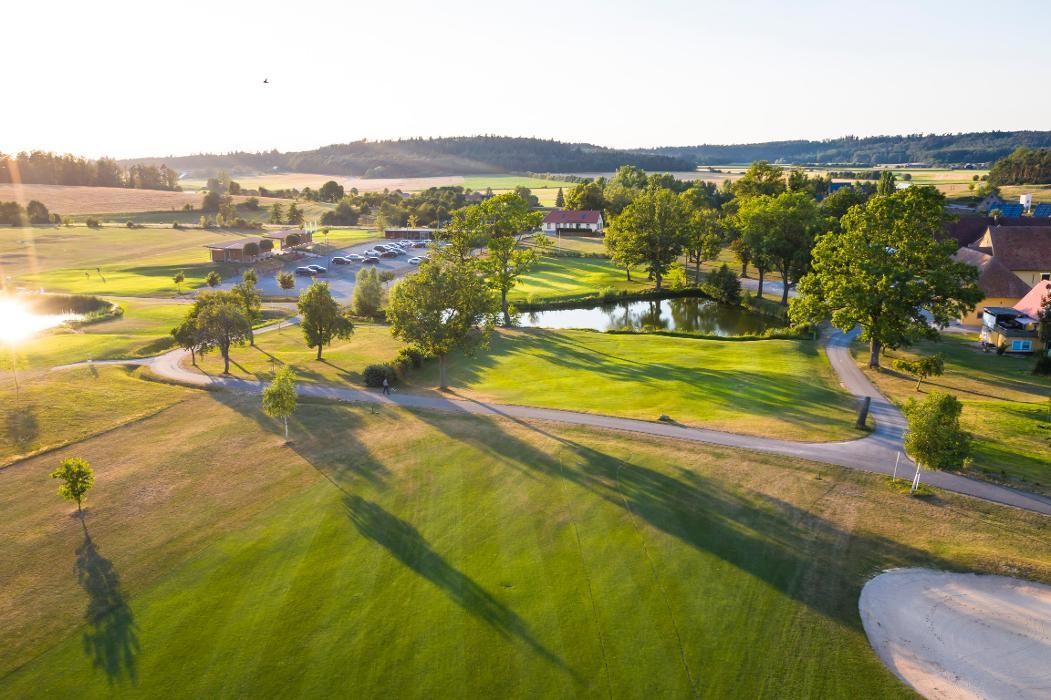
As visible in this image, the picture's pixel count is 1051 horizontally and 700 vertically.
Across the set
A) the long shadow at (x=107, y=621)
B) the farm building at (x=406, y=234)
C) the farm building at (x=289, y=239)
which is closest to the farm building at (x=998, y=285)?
the long shadow at (x=107, y=621)

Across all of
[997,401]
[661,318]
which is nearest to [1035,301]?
[997,401]

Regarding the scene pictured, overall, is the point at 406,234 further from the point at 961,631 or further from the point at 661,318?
the point at 961,631

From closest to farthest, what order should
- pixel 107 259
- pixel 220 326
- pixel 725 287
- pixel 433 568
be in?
pixel 433 568, pixel 220 326, pixel 725 287, pixel 107 259

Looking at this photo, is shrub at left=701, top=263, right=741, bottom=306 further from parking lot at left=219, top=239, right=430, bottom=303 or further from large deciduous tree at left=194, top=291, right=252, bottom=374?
Result: large deciduous tree at left=194, top=291, right=252, bottom=374

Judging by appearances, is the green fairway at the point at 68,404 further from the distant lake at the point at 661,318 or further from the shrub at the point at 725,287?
the shrub at the point at 725,287

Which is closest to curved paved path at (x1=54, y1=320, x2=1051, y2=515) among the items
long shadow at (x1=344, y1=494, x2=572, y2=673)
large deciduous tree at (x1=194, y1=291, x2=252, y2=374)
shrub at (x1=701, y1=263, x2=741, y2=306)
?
large deciduous tree at (x1=194, y1=291, x2=252, y2=374)

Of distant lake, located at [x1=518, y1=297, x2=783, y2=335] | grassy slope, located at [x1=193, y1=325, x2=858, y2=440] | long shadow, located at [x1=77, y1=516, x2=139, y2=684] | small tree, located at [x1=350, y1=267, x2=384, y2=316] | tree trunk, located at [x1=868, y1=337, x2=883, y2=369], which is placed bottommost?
distant lake, located at [x1=518, y1=297, x2=783, y2=335]
